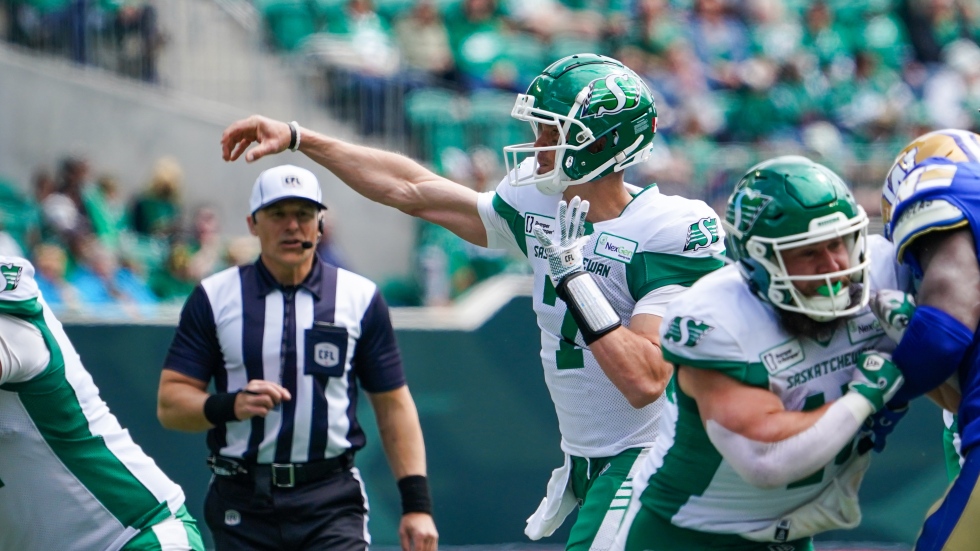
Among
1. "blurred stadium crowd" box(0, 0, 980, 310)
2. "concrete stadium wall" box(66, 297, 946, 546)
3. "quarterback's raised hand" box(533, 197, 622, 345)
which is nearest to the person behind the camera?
"quarterback's raised hand" box(533, 197, 622, 345)

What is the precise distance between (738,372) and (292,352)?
239 centimetres

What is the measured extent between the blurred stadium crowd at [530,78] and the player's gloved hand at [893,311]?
6.83 m

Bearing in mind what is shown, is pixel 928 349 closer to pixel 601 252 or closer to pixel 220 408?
pixel 601 252

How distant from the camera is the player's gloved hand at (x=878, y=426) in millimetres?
3096

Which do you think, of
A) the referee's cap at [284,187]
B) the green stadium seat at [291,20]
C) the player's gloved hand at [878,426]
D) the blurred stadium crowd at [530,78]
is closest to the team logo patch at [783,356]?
the player's gloved hand at [878,426]

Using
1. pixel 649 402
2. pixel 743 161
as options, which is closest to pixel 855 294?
pixel 649 402

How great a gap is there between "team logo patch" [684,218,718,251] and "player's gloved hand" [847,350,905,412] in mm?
998

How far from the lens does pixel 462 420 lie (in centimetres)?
693

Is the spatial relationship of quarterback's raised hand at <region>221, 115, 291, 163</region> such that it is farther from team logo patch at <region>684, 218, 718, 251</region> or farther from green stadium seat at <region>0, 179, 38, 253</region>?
green stadium seat at <region>0, 179, 38, 253</region>

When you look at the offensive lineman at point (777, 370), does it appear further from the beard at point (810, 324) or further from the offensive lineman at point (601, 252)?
the offensive lineman at point (601, 252)

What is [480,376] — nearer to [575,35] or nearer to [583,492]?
[583,492]

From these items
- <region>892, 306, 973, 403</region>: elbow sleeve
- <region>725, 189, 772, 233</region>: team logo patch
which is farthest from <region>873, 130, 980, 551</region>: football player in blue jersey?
<region>725, 189, 772, 233</region>: team logo patch

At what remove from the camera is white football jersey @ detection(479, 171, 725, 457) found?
3.89m

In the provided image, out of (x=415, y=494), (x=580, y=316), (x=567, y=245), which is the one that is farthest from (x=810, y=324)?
(x=415, y=494)
